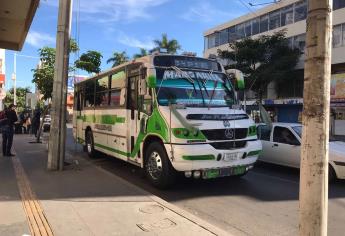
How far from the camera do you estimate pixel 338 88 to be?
3575 centimetres

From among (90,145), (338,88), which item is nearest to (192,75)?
(90,145)

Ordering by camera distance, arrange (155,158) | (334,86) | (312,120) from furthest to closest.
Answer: (334,86)
(155,158)
(312,120)

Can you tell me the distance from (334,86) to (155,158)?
30932 millimetres

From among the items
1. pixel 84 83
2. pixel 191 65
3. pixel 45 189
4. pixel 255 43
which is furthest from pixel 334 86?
pixel 45 189

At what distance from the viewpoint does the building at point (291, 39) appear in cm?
3653

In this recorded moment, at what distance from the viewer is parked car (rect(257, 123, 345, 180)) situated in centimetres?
1080

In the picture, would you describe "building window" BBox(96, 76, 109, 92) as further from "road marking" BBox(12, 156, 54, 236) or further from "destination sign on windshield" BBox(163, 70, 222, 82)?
"road marking" BBox(12, 156, 54, 236)

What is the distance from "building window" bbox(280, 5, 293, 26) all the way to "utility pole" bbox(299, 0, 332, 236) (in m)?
40.7

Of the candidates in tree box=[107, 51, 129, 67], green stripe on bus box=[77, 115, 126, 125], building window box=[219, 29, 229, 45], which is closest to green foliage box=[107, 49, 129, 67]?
tree box=[107, 51, 129, 67]

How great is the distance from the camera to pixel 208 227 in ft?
19.2

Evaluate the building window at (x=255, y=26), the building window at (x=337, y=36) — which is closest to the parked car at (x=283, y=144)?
the building window at (x=337, y=36)

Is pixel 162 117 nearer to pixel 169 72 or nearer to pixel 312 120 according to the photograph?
pixel 169 72

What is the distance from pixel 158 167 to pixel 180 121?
1.17 metres

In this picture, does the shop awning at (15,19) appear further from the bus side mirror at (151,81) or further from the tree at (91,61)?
the bus side mirror at (151,81)
